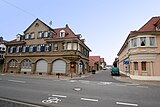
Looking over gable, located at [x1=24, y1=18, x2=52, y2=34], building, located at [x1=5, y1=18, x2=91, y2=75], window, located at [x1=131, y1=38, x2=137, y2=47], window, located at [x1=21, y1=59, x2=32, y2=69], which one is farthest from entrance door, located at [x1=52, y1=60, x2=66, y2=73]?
window, located at [x1=131, y1=38, x2=137, y2=47]

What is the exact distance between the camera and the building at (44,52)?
27656 mm

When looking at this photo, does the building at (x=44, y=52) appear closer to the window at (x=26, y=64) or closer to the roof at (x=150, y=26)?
the window at (x=26, y=64)

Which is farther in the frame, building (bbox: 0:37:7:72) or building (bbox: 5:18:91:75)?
building (bbox: 0:37:7:72)

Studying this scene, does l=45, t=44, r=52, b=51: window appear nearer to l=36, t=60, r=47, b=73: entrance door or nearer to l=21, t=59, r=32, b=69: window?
l=36, t=60, r=47, b=73: entrance door

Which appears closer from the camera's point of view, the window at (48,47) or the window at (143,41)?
the window at (143,41)

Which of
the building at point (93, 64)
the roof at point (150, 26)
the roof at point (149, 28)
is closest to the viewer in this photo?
the roof at point (149, 28)

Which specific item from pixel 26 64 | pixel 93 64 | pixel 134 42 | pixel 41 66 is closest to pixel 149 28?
pixel 134 42

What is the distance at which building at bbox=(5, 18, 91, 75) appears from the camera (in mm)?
27656

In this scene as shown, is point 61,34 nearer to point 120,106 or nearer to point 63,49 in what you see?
point 63,49

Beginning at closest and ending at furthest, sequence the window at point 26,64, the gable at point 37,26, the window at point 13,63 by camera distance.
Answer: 1. the window at point 26,64
2. the gable at point 37,26
3. the window at point 13,63

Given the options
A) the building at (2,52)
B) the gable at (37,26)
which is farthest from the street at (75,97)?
the building at (2,52)

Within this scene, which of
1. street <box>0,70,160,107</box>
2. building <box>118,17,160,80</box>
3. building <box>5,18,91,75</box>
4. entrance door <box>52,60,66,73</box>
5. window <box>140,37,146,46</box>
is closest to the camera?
street <box>0,70,160,107</box>

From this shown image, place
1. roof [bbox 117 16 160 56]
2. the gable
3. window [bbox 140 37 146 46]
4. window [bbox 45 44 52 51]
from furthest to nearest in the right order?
the gable, window [bbox 45 44 52 51], window [bbox 140 37 146 46], roof [bbox 117 16 160 56]

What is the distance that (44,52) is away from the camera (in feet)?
99.1
